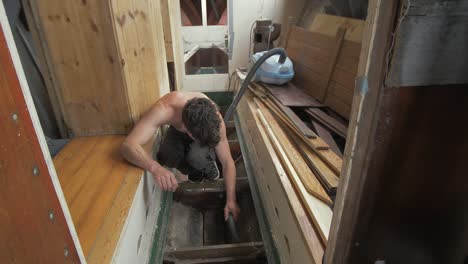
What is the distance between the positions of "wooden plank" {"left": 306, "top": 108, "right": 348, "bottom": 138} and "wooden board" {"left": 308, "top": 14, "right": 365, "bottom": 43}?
675mm

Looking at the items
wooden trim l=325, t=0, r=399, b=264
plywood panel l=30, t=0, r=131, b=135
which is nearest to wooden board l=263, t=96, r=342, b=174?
wooden trim l=325, t=0, r=399, b=264

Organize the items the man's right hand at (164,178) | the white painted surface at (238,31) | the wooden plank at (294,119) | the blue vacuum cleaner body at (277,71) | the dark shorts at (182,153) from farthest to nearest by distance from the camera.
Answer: the white painted surface at (238,31), the blue vacuum cleaner body at (277,71), the dark shorts at (182,153), the wooden plank at (294,119), the man's right hand at (164,178)

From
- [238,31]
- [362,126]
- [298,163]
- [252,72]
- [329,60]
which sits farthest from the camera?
[238,31]

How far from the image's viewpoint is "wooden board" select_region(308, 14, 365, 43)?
2.33 m

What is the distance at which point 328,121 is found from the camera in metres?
2.15

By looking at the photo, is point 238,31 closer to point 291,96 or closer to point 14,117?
point 291,96

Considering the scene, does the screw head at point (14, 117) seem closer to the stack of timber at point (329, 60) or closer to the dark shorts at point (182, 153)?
the dark shorts at point (182, 153)

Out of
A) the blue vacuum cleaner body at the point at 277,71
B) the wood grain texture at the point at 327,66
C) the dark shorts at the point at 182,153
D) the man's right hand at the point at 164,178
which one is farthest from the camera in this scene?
the blue vacuum cleaner body at the point at 277,71

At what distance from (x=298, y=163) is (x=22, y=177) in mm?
1361

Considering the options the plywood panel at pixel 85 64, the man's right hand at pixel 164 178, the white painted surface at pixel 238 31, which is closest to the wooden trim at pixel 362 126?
the man's right hand at pixel 164 178

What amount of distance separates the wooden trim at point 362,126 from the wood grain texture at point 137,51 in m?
1.44

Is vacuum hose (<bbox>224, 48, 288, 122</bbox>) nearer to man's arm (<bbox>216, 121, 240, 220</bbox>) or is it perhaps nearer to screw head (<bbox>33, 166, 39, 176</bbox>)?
man's arm (<bbox>216, 121, 240, 220</bbox>)

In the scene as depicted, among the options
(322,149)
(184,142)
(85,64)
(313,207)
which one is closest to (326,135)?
(322,149)

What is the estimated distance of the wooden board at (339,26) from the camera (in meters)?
2.33
